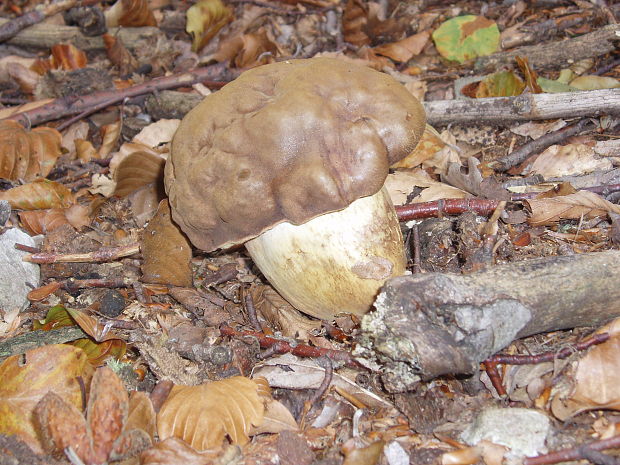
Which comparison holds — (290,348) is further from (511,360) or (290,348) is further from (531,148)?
(531,148)

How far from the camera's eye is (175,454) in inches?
75.0

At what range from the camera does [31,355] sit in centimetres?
219

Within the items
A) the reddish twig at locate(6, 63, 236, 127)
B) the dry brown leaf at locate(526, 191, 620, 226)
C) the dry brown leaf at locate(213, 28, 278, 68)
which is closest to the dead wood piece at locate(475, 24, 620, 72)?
the dry brown leaf at locate(526, 191, 620, 226)

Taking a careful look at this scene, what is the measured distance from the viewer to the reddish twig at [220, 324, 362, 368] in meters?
2.33

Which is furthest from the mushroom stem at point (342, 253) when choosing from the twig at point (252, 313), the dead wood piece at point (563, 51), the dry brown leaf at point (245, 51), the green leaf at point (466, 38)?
the dry brown leaf at point (245, 51)

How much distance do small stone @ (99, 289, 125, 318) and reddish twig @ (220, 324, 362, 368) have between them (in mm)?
604

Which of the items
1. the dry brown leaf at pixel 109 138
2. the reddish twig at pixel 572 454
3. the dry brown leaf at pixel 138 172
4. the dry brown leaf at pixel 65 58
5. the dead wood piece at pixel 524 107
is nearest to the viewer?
the reddish twig at pixel 572 454

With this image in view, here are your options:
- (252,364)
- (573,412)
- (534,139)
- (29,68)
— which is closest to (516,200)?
(534,139)

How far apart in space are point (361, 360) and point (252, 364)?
21.0 inches

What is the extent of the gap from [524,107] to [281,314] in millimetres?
2050

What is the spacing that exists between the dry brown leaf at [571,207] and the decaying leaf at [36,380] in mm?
2262

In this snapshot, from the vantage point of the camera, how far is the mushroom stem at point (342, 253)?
2.36 metres

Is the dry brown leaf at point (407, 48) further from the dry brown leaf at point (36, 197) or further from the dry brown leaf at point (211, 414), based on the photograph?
the dry brown leaf at point (211, 414)

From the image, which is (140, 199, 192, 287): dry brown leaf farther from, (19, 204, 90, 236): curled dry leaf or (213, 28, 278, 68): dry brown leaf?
(213, 28, 278, 68): dry brown leaf
